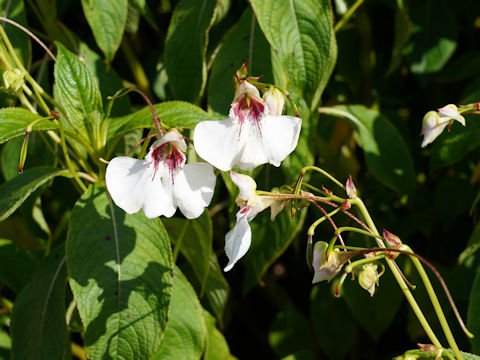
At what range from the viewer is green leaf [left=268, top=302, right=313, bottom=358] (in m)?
1.88

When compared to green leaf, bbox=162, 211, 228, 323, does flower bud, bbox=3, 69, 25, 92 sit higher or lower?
higher

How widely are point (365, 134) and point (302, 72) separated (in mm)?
462

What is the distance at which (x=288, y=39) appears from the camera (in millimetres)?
1113

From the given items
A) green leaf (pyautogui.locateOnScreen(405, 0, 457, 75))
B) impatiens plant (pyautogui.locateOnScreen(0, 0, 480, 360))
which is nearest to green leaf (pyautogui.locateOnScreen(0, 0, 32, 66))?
impatiens plant (pyautogui.locateOnScreen(0, 0, 480, 360))

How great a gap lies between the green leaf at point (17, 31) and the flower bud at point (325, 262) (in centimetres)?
85

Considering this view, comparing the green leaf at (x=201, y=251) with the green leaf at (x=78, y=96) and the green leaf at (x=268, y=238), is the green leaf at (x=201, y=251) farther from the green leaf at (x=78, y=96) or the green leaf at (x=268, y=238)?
the green leaf at (x=78, y=96)

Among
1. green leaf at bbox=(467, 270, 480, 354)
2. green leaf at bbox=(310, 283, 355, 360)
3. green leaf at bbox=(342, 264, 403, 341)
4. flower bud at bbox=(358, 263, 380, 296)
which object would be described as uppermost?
flower bud at bbox=(358, 263, 380, 296)

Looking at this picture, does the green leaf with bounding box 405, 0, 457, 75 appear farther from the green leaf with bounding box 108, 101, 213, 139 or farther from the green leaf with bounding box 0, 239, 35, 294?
the green leaf with bounding box 0, 239, 35, 294

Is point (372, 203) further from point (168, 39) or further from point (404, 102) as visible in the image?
point (168, 39)

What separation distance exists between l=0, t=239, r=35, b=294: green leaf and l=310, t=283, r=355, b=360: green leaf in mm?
788

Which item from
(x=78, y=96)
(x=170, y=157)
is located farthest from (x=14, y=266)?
(x=170, y=157)

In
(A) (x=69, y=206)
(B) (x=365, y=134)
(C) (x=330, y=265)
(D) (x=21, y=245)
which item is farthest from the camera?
(D) (x=21, y=245)

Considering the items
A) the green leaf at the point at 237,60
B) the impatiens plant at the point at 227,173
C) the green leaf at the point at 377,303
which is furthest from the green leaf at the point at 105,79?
the green leaf at the point at 377,303

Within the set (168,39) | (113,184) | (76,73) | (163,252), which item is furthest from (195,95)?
(113,184)
